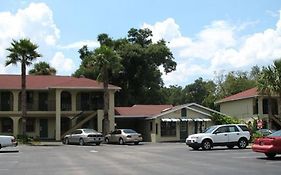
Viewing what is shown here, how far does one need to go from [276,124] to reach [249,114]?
10.6 feet

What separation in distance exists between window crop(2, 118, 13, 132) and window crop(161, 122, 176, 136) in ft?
56.0

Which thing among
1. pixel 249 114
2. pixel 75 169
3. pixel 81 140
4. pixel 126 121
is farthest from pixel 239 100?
pixel 75 169

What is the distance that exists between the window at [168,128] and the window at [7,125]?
1706 cm

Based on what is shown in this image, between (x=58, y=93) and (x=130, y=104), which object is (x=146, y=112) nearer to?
(x=58, y=93)

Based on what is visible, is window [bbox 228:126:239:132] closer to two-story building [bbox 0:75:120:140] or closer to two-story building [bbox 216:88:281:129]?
two-story building [bbox 216:88:281:129]

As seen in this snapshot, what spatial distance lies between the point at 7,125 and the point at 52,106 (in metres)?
5.53

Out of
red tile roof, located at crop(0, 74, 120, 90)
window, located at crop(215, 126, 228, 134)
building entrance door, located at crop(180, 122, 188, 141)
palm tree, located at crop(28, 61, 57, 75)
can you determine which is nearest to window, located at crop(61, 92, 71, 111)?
red tile roof, located at crop(0, 74, 120, 90)

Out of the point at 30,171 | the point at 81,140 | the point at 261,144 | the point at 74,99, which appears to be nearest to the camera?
the point at 30,171

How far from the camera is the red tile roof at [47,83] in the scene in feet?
171

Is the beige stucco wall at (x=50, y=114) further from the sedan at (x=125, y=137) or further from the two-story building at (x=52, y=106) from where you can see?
the sedan at (x=125, y=137)

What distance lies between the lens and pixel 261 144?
72.1ft

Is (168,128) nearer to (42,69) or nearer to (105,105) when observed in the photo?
(105,105)

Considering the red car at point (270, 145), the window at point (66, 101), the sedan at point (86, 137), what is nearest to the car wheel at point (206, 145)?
the red car at point (270, 145)

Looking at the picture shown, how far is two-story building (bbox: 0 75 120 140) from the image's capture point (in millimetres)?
52562
